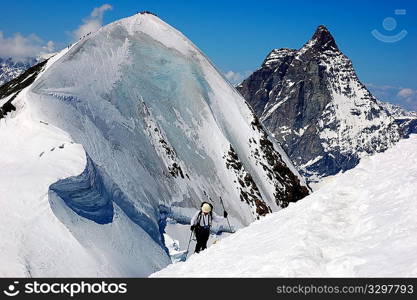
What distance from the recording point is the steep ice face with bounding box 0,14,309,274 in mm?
30828

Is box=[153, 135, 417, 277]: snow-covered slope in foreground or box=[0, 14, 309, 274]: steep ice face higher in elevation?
box=[0, 14, 309, 274]: steep ice face

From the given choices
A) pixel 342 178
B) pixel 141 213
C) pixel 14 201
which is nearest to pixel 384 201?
pixel 342 178

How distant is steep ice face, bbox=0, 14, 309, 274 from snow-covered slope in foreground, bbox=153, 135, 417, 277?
10132 millimetres

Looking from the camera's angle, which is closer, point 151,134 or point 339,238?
point 339,238

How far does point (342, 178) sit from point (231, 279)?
9.62m

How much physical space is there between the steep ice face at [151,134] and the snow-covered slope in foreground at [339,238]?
10132 millimetres

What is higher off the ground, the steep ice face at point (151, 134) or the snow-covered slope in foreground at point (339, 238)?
the steep ice face at point (151, 134)

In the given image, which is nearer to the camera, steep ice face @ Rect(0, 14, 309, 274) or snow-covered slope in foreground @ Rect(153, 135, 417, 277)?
snow-covered slope in foreground @ Rect(153, 135, 417, 277)

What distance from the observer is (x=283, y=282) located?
1162cm

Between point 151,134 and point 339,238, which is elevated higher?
point 151,134

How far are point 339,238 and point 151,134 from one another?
3179 cm

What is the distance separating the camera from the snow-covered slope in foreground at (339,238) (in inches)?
469

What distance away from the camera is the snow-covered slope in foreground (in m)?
11.9

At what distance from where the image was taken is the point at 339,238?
14.1 meters
